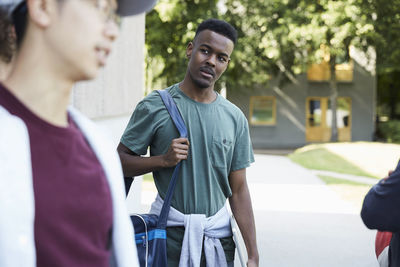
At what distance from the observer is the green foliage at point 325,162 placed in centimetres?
1588

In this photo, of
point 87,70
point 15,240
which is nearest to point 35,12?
point 87,70

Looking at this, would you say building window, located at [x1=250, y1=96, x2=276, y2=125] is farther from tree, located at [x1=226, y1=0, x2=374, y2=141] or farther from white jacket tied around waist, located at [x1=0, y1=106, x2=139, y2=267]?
white jacket tied around waist, located at [x1=0, y1=106, x2=139, y2=267]

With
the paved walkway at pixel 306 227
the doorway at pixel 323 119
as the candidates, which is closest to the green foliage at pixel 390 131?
the doorway at pixel 323 119

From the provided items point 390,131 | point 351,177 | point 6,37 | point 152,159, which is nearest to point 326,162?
point 351,177

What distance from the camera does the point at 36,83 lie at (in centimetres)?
106

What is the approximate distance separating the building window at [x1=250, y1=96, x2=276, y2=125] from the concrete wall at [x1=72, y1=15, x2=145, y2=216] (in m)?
25.1

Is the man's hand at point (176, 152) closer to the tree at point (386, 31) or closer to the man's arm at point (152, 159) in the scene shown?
the man's arm at point (152, 159)

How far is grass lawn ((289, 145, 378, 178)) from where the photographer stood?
15852mm

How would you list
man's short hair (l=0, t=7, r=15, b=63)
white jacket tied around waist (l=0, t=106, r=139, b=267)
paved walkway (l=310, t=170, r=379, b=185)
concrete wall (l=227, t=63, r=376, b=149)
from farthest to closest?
concrete wall (l=227, t=63, r=376, b=149) < paved walkway (l=310, t=170, r=379, b=185) < man's short hair (l=0, t=7, r=15, b=63) < white jacket tied around waist (l=0, t=106, r=139, b=267)

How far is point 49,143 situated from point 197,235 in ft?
5.26

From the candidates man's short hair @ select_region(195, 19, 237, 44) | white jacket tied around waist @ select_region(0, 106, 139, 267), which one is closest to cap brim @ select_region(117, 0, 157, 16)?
white jacket tied around waist @ select_region(0, 106, 139, 267)

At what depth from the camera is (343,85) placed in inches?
1261

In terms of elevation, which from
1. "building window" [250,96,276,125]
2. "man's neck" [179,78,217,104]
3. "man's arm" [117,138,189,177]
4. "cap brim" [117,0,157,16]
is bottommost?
"building window" [250,96,276,125]

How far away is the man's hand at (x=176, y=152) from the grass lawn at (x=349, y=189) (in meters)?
8.26
